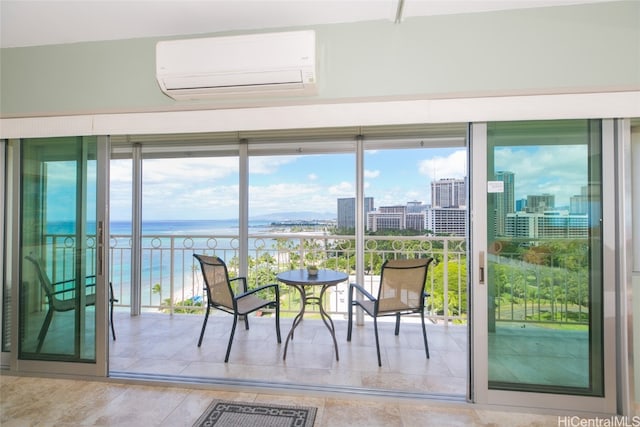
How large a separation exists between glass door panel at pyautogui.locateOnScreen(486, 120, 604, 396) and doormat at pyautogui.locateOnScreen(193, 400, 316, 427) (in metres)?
1.24

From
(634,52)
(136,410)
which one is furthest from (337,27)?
(136,410)

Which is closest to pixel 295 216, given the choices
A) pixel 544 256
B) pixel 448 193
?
pixel 448 193

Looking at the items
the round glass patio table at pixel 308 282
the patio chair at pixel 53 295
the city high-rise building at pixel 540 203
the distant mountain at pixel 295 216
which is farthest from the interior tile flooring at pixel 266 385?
the distant mountain at pixel 295 216

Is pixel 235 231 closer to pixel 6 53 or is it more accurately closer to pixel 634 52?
pixel 6 53

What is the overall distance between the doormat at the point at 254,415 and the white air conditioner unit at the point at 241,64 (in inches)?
79.4

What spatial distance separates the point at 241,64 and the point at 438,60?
1.18 m

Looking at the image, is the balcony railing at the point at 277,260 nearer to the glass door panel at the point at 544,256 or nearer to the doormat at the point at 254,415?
the glass door panel at the point at 544,256

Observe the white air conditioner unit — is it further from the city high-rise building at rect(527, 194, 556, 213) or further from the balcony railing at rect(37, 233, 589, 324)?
the balcony railing at rect(37, 233, 589, 324)

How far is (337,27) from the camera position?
1745mm

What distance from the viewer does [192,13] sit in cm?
167

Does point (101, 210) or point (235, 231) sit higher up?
point (101, 210)

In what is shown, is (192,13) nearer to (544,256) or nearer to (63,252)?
(63,252)

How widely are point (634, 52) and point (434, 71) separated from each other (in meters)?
1.05

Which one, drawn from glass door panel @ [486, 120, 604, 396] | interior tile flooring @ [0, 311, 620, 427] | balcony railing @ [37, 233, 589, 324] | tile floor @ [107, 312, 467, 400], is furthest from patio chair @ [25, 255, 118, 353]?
glass door panel @ [486, 120, 604, 396]
